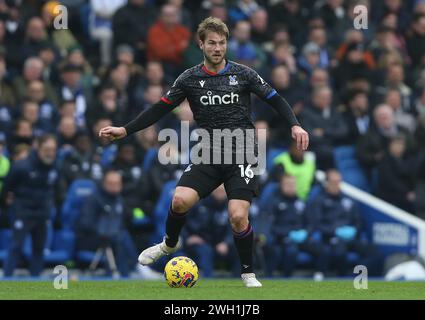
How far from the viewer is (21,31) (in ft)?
63.1

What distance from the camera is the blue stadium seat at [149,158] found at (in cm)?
1783

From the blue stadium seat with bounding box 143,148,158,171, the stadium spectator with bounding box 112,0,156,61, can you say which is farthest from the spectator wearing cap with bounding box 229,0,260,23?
the blue stadium seat with bounding box 143,148,158,171

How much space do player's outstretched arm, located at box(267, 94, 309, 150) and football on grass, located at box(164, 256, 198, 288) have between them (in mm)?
1694

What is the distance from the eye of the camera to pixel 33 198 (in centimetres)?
1688

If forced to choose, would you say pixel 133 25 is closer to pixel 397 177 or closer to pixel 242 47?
pixel 242 47

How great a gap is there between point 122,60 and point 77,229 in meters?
3.22

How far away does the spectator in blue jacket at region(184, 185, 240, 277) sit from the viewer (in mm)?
17219

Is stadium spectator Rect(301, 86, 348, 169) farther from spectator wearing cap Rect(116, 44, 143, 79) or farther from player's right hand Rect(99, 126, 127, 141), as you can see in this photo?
player's right hand Rect(99, 126, 127, 141)

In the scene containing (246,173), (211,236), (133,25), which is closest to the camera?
(246,173)

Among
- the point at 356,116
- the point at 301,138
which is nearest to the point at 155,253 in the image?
the point at 301,138

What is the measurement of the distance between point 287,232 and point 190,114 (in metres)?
2.29

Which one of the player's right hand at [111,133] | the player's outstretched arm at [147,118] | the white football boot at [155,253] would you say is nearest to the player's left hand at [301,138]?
the player's outstretched arm at [147,118]

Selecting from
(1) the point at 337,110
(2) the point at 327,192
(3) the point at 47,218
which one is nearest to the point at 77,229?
(3) the point at 47,218

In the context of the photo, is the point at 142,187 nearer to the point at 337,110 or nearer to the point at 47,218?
the point at 47,218
